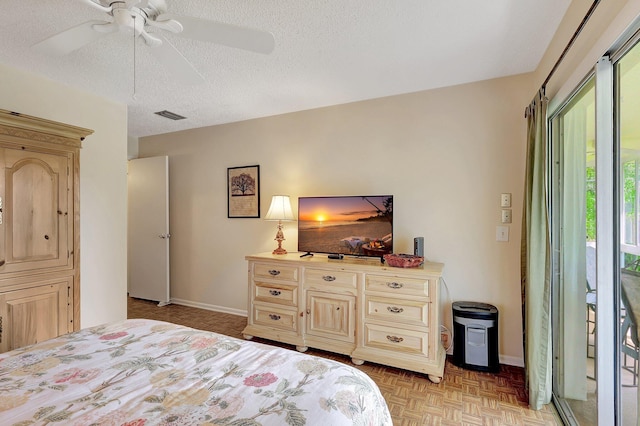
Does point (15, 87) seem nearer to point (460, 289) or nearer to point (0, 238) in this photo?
point (0, 238)

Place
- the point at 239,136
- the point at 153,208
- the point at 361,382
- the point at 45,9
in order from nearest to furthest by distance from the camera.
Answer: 1. the point at 361,382
2. the point at 45,9
3. the point at 239,136
4. the point at 153,208

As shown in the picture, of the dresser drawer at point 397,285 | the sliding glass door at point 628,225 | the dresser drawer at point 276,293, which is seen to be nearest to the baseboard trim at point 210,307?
the dresser drawer at point 276,293

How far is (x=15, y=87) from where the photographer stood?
8.11 ft

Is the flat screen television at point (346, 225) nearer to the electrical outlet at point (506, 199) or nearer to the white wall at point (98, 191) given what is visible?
the electrical outlet at point (506, 199)

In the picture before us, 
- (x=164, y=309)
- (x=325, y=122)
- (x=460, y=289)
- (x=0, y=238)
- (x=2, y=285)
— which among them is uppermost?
(x=325, y=122)

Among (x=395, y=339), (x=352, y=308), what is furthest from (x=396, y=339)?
(x=352, y=308)

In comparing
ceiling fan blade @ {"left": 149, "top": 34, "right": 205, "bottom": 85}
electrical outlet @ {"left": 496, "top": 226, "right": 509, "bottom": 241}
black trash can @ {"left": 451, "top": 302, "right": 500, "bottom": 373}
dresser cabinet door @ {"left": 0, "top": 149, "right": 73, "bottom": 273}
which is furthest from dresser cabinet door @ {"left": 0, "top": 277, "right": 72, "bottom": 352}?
electrical outlet @ {"left": 496, "top": 226, "right": 509, "bottom": 241}

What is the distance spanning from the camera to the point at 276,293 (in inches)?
116

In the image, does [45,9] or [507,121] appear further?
[507,121]

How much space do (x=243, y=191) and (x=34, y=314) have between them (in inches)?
86.0

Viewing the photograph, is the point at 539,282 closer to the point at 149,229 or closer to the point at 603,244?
the point at 603,244

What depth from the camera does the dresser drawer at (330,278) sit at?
2.62m

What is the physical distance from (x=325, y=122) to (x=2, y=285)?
291cm

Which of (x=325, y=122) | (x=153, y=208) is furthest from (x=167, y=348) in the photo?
(x=153, y=208)
